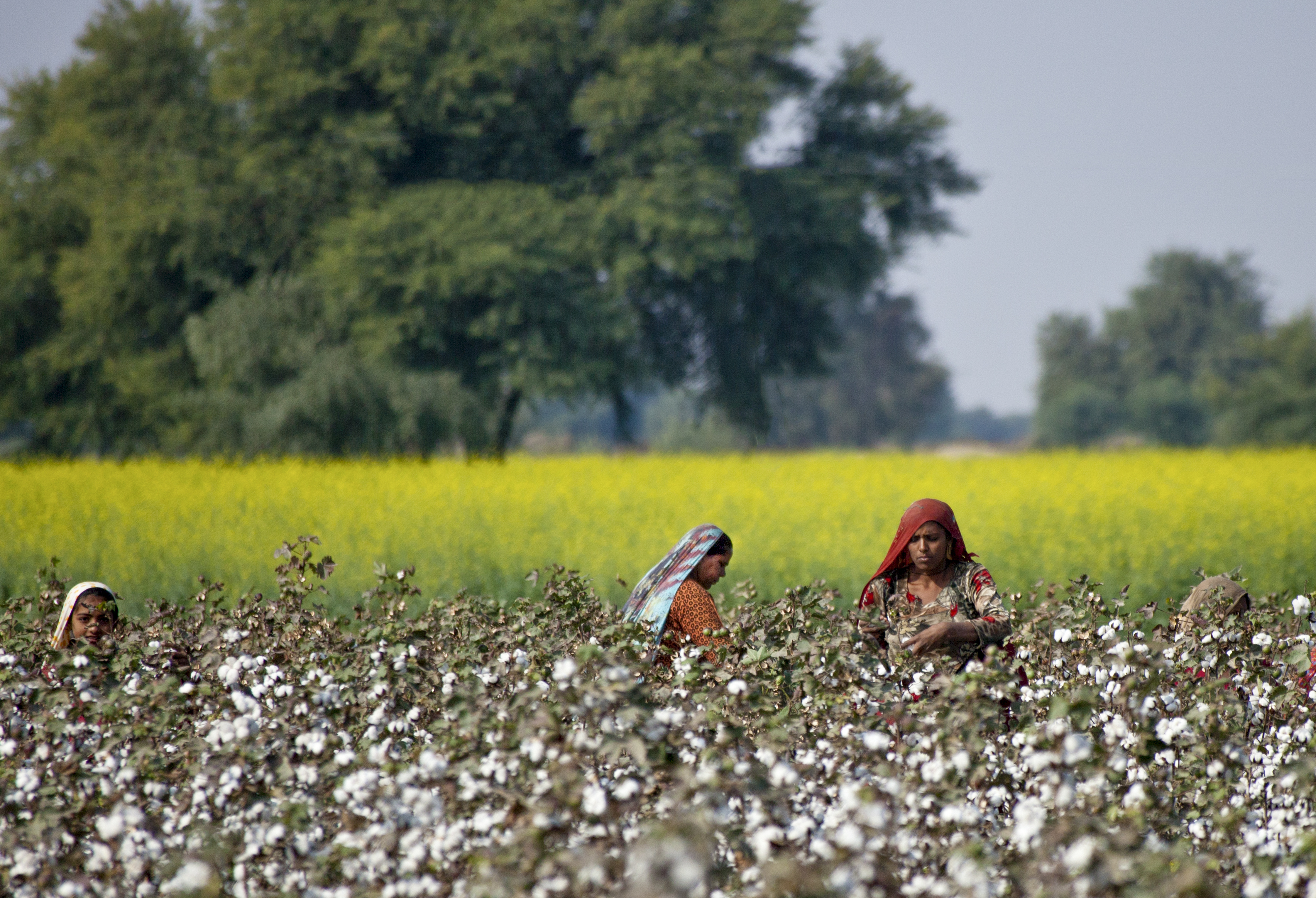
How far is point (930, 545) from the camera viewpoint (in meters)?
4.93

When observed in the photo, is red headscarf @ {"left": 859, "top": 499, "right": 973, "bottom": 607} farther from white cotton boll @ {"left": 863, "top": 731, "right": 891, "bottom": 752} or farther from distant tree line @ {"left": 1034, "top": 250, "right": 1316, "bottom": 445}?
distant tree line @ {"left": 1034, "top": 250, "right": 1316, "bottom": 445}

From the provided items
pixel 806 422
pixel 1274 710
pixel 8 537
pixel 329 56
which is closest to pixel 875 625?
pixel 1274 710

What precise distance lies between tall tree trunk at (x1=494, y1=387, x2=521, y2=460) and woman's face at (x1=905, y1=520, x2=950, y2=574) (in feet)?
79.8

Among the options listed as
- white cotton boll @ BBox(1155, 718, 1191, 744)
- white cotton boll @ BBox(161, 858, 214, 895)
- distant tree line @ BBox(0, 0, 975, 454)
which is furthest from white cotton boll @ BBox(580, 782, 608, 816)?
distant tree line @ BBox(0, 0, 975, 454)

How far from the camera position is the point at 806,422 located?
78500 mm

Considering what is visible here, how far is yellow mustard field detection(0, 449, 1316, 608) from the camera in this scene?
403 inches

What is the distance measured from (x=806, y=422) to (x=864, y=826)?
76.2m

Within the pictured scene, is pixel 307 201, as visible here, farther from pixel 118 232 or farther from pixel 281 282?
pixel 118 232

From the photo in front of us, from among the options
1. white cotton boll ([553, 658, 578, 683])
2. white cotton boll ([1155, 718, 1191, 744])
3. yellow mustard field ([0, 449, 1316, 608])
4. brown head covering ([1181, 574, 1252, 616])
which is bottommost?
yellow mustard field ([0, 449, 1316, 608])

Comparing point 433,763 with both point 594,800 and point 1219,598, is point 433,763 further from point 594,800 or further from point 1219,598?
point 1219,598

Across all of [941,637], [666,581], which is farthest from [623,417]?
[941,637]

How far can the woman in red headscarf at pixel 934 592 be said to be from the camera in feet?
15.5

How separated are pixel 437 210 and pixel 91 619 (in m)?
21.4

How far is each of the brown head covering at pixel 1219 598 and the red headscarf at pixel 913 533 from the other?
1.09m
